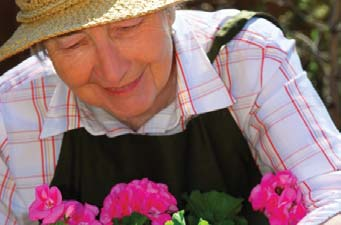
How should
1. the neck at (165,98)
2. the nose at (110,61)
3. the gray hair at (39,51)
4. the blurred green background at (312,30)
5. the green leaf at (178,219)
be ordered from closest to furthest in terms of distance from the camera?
the green leaf at (178,219), the nose at (110,61), the gray hair at (39,51), the neck at (165,98), the blurred green background at (312,30)

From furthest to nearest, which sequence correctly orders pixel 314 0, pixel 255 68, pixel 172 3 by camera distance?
pixel 314 0 → pixel 255 68 → pixel 172 3

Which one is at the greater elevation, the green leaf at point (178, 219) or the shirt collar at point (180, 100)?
the shirt collar at point (180, 100)

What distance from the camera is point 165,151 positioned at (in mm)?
2504

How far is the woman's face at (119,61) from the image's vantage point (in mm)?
2238

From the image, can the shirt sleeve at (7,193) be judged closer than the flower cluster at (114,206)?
No

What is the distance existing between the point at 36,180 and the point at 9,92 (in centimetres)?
25

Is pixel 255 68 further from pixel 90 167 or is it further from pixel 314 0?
pixel 314 0

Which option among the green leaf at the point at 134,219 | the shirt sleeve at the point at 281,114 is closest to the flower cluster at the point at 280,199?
the shirt sleeve at the point at 281,114

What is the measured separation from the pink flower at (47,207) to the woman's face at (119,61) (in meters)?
0.26

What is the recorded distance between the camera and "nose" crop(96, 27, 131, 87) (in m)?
2.23

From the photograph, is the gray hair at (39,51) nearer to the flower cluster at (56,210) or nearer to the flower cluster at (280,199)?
the flower cluster at (56,210)

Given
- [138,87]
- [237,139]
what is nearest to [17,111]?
[138,87]

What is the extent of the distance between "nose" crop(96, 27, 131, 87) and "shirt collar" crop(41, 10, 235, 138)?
245mm

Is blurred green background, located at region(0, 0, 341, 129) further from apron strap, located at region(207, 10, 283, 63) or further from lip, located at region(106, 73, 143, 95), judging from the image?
lip, located at region(106, 73, 143, 95)
